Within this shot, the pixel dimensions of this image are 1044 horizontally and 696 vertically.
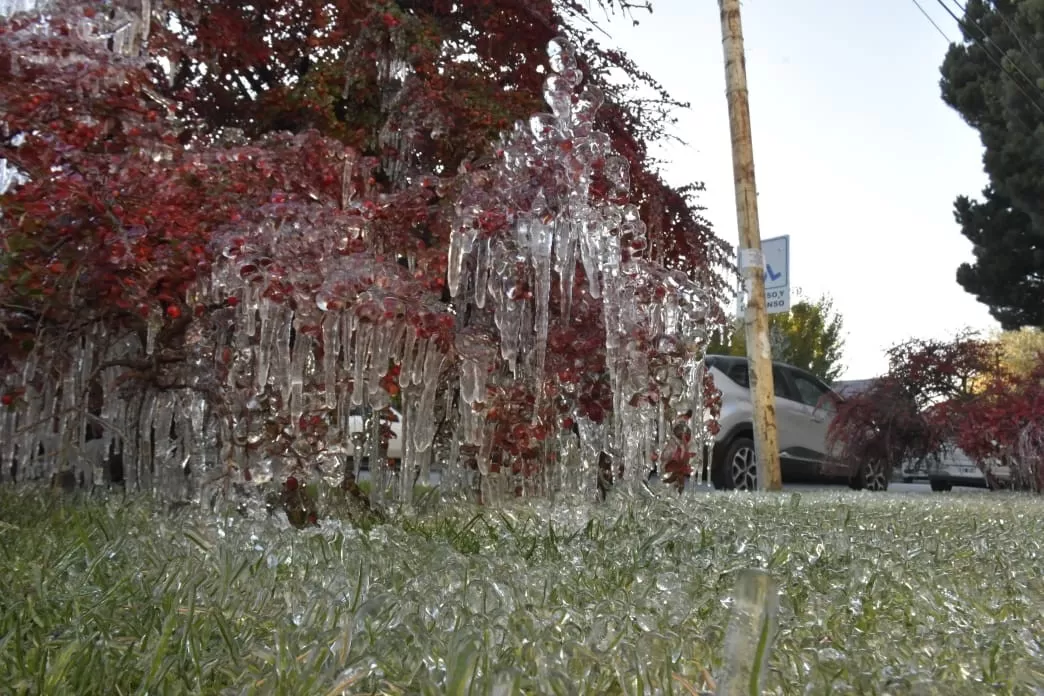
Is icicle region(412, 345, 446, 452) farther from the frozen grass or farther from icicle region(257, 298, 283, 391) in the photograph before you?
the frozen grass

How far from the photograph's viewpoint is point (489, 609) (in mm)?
2080

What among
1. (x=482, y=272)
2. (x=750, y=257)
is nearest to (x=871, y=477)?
(x=750, y=257)

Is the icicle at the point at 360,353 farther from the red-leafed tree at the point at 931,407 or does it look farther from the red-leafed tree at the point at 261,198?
the red-leafed tree at the point at 931,407

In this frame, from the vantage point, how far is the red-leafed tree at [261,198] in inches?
135

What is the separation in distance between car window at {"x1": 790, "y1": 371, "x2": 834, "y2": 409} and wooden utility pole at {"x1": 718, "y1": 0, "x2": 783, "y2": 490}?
8.21 ft

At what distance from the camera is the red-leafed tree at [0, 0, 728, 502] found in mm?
3420

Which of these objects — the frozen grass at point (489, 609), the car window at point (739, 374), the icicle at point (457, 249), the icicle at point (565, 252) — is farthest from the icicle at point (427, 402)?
the car window at point (739, 374)

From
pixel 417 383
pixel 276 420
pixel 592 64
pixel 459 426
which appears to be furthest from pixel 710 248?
pixel 276 420

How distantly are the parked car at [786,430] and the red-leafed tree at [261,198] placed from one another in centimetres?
425

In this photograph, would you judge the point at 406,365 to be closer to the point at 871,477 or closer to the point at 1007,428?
the point at 1007,428

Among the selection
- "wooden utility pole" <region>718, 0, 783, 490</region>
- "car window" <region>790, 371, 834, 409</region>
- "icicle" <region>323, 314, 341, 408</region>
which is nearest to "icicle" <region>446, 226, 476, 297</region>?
"icicle" <region>323, 314, 341, 408</region>

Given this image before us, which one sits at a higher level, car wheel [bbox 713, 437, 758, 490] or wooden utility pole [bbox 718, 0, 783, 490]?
wooden utility pole [bbox 718, 0, 783, 490]

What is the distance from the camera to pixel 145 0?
4.55 m

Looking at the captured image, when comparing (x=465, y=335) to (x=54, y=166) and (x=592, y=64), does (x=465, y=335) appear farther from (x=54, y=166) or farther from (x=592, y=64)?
(x=592, y=64)
